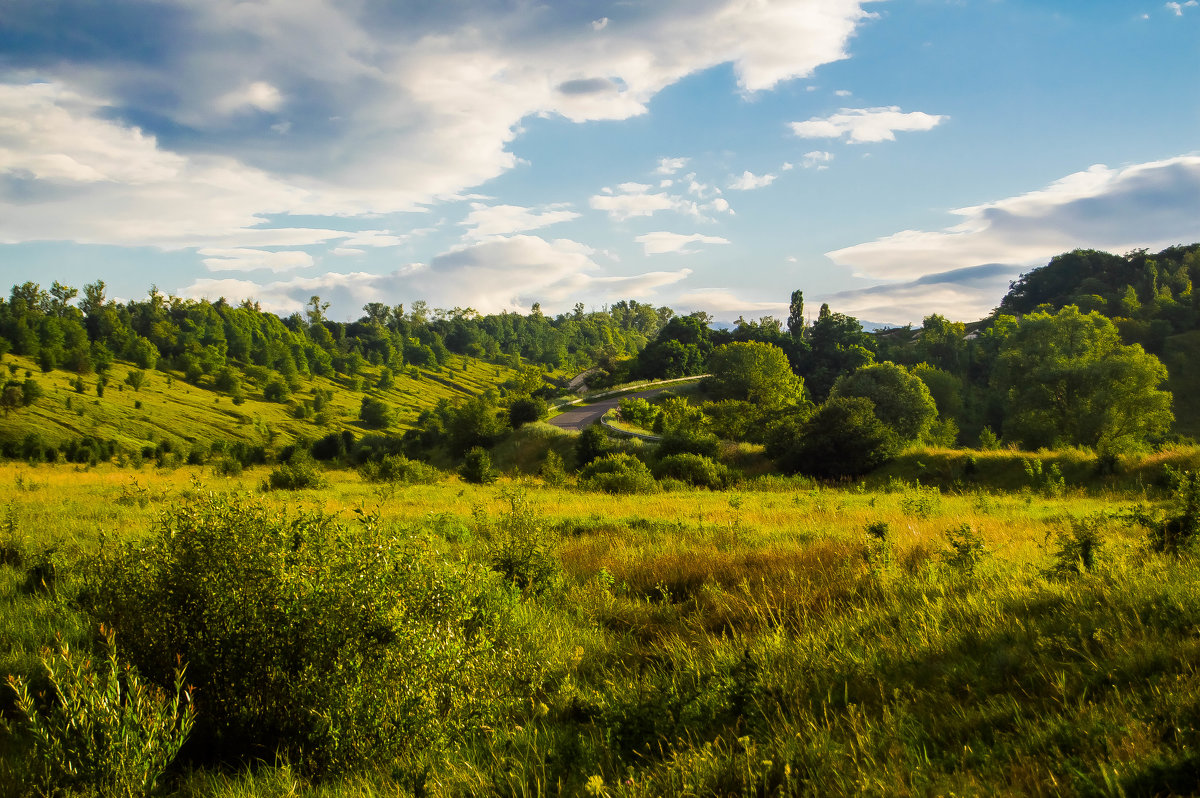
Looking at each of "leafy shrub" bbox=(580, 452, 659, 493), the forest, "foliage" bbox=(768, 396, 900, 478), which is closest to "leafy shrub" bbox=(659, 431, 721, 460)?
"foliage" bbox=(768, 396, 900, 478)

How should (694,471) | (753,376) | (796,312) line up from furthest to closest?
(796,312)
(753,376)
(694,471)

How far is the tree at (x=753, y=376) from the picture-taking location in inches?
2758

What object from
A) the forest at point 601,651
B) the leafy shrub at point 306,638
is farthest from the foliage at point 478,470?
the leafy shrub at point 306,638

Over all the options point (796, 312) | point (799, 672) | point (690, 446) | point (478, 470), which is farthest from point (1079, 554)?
point (796, 312)

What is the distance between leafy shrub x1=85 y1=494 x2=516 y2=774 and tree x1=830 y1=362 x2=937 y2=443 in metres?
52.3

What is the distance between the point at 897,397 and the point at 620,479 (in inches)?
1430

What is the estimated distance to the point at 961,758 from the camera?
3562mm

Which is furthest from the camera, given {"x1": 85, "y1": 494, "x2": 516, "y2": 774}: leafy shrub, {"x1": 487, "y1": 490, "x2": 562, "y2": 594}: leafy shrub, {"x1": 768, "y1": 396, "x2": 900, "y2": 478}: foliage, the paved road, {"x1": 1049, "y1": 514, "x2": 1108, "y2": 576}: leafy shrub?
the paved road

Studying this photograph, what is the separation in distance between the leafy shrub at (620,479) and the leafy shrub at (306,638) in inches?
874

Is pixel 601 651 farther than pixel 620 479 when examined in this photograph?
No

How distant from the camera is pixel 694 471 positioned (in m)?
32.1

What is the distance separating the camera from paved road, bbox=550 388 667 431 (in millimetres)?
58469

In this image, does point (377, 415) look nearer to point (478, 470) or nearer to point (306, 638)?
point (478, 470)

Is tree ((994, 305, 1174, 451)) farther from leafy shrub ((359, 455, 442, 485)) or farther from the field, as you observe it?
the field
